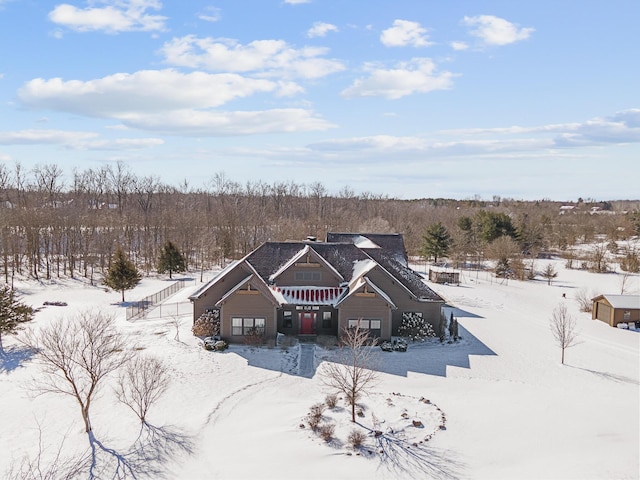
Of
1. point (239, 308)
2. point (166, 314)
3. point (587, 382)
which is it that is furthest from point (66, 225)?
point (587, 382)

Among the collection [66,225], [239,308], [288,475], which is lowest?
[288,475]

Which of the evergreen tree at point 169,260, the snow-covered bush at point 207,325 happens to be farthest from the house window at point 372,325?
the evergreen tree at point 169,260

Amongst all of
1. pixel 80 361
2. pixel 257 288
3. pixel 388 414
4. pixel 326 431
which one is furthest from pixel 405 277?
pixel 80 361

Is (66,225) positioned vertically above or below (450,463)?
above

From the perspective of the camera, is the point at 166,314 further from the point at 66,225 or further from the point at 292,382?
the point at 66,225

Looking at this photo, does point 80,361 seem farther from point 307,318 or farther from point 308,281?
point 308,281

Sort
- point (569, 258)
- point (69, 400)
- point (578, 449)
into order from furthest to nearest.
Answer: point (569, 258) → point (69, 400) → point (578, 449)

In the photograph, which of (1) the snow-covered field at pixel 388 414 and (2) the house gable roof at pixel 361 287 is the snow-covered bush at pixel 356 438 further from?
(2) the house gable roof at pixel 361 287
